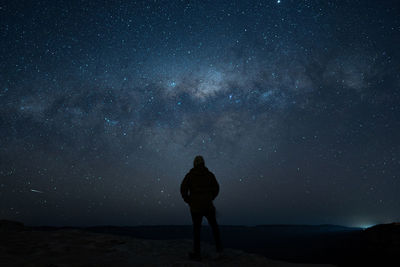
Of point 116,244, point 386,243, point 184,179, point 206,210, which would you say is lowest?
point 386,243

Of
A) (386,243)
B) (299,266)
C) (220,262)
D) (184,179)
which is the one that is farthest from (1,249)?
(386,243)

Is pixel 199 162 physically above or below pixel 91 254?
above

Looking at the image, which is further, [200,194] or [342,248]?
[342,248]

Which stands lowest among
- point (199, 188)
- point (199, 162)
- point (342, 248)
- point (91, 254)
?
point (342, 248)

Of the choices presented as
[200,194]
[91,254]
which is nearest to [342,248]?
[200,194]

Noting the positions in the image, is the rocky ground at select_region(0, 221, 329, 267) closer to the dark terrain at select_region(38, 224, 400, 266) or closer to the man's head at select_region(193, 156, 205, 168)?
the man's head at select_region(193, 156, 205, 168)

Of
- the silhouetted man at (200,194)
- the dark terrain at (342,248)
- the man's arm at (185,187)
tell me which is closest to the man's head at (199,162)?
the silhouetted man at (200,194)

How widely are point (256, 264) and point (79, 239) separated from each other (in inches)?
208

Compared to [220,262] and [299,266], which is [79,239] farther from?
[299,266]

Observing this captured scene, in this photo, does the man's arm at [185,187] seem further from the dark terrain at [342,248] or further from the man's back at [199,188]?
the dark terrain at [342,248]

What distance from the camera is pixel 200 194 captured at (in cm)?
533

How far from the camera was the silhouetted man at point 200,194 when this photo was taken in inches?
208

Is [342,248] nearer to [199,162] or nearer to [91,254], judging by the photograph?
[199,162]

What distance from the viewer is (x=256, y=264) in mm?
4453
